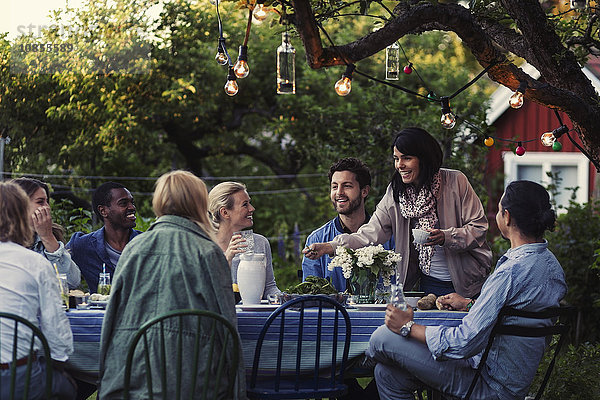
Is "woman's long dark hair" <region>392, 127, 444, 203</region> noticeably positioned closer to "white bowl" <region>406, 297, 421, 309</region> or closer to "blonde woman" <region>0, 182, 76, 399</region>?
"white bowl" <region>406, 297, 421, 309</region>

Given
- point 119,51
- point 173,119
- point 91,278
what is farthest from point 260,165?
point 91,278

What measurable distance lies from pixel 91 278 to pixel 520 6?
2895 millimetres

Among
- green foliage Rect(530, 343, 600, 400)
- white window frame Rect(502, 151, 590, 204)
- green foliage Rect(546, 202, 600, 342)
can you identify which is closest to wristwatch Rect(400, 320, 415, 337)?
green foliage Rect(530, 343, 600, 400)

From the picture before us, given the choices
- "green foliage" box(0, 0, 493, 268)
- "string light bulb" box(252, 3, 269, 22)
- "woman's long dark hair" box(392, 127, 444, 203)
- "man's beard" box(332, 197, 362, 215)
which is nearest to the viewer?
"string light bulb" box(252, 3, 269, 22)

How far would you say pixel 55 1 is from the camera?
979 centimetres

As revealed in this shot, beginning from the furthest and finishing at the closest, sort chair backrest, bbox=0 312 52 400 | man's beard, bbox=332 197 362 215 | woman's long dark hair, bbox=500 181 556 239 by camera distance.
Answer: man's beard, bbox=332 197 362 215
woman's long dark hair, bbox=500 181 556 239
chair backrest, bbox=0 312 52 400

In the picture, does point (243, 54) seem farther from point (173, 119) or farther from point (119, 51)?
point (173, 119)

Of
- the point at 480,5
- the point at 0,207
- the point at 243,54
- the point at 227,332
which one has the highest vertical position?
the point at 480,5

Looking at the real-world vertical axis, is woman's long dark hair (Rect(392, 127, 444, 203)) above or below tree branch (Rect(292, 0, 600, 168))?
below

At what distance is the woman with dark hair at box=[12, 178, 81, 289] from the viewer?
14.2ft

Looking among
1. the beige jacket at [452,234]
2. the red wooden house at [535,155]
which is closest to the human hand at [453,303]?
the beige jacket at [452,234]

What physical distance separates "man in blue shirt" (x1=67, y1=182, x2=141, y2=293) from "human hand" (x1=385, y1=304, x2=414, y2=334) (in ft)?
6.38

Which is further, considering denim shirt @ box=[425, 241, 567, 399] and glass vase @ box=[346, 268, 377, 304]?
glass vase @ box=[346, 268, 377, 304]

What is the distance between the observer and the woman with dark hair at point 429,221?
4.50 metres
